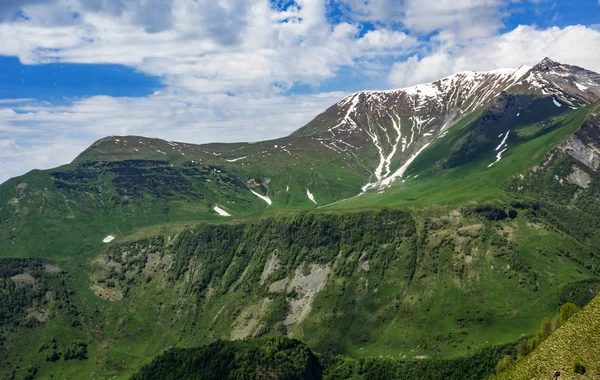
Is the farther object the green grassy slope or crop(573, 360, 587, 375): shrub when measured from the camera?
the green grassy slope

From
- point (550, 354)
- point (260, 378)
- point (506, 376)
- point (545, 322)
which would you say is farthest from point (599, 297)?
point (260, 378)

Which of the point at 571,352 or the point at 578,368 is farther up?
the point at 571,352

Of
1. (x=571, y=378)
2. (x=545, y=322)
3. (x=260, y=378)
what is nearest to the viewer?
(x=571, y=378)

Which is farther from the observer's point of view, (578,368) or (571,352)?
(571,352)

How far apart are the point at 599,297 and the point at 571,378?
6.85 m

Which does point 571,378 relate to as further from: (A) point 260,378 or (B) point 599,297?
(A) point 260,378

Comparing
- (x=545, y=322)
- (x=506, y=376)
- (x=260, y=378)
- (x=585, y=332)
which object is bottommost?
(x=260, y=378)

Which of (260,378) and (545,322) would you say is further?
(260,378)

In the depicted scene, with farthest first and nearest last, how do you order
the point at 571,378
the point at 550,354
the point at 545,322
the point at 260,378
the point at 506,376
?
the point at 260,378
the point at 545,322
the point at 506,376
the point at 550,354
the point at 571,378

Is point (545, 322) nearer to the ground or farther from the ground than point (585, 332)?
nearer to the ground

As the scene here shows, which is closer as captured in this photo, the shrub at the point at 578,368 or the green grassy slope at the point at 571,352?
the shrub at the point at 578,368

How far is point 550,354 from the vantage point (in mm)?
40938

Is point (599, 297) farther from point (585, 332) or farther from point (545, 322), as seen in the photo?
point (545, 322)

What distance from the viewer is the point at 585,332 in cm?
3953
